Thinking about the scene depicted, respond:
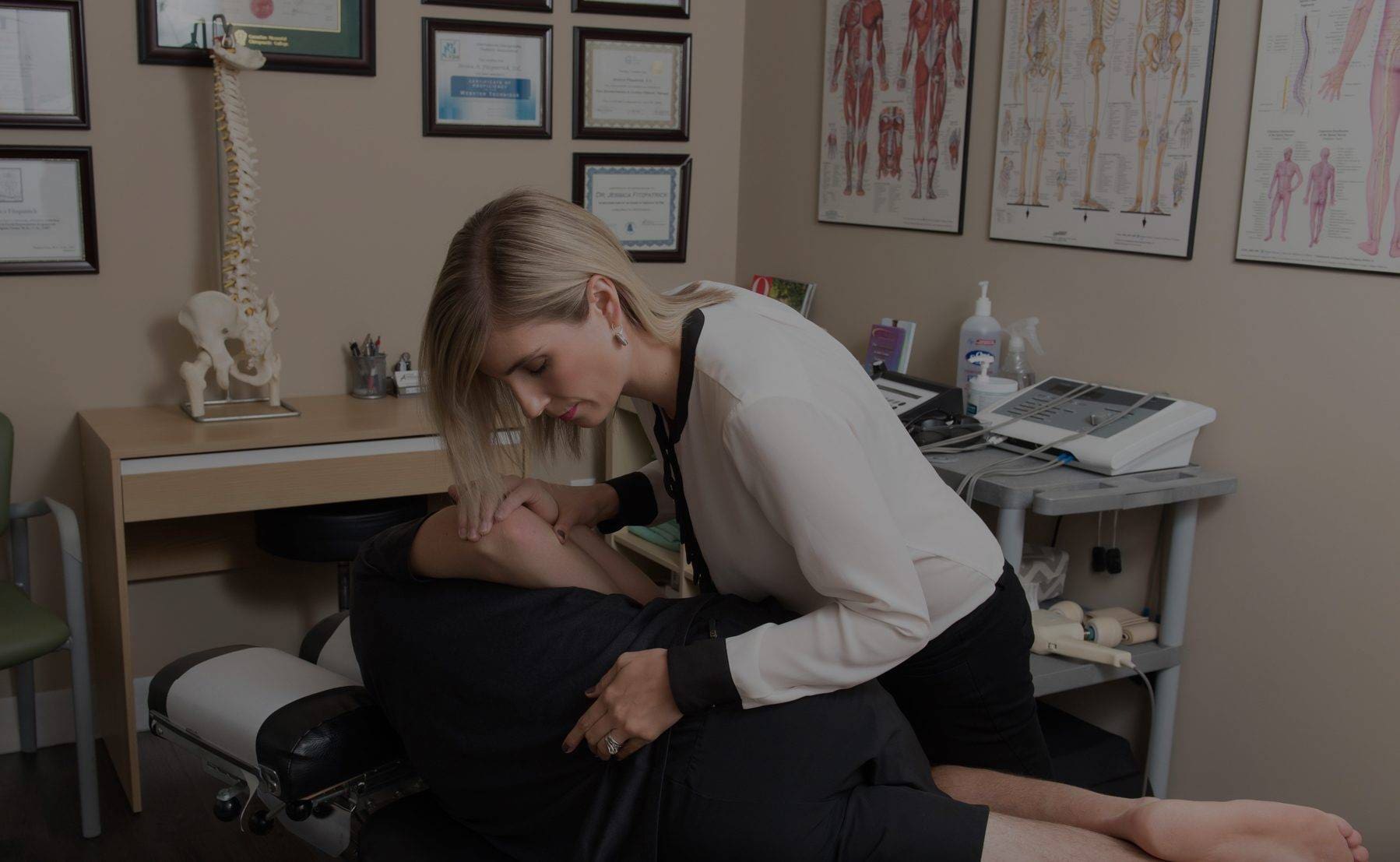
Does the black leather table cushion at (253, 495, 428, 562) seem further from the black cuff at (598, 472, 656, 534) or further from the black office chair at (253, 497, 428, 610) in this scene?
the black cuff at (598, 472, 656, 534)

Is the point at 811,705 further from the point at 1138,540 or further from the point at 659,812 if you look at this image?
the point at 1138,540

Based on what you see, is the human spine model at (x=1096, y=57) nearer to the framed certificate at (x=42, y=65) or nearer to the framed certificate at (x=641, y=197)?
the framed certificate at (x=641, y=197)

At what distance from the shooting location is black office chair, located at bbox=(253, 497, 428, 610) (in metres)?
2.68

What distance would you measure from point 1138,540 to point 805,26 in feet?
5.10

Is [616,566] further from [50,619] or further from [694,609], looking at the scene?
[50,619]

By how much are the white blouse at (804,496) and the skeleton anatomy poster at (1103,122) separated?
3.49 ft

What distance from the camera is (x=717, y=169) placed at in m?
3.47

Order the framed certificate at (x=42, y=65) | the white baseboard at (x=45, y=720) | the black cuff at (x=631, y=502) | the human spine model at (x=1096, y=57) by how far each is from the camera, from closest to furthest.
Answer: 1. the black cuff at (x=631, y=502)
2. the human spine model at (x=1096, y=57)
3. the framed certificate at (x=42, y=65)
4. the white baseboard at (x=45, y=720)

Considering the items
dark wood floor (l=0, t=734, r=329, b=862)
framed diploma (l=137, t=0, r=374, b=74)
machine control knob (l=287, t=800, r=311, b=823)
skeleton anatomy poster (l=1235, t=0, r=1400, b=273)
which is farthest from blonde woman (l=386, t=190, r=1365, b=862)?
framed diploma (l=137, t=0, r=374, b=74)


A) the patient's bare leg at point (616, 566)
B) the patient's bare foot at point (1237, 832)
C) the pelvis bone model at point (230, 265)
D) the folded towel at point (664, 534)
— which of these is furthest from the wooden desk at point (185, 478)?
the patient's bare foot at point (1237, 832)

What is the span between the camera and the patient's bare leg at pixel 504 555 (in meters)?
1.35

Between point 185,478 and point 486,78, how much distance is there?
1239 mm

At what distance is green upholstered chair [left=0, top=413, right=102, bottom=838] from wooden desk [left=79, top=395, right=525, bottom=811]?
70 millimetres

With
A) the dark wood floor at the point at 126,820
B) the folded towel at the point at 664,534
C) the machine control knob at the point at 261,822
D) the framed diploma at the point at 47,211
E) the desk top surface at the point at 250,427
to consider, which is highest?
the framed diploma at the point at 47,211
